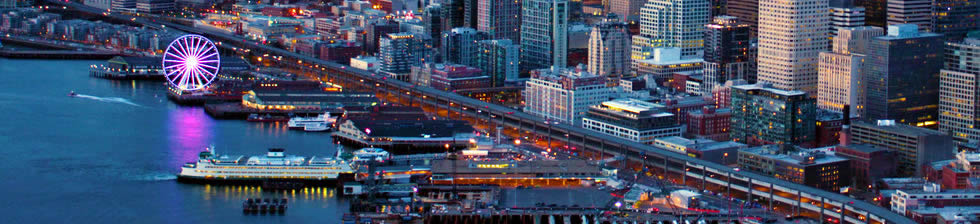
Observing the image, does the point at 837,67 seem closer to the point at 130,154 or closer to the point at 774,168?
the point at 774,168

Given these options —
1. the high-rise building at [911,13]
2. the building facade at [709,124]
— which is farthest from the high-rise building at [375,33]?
the building facade at [709,124]

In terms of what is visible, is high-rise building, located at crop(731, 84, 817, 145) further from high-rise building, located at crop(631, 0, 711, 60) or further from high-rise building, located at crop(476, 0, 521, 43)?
high-rise building, located at crop(476, 0, 521, 43)

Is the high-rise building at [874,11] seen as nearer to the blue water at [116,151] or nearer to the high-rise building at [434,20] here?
the high-rise building at [434,20]

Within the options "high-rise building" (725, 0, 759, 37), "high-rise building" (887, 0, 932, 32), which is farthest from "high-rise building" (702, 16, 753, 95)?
"high-rise building" (725, 0, 759, 37)

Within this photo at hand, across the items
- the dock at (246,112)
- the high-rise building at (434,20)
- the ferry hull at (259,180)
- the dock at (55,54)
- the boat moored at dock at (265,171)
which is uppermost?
the high-rise building at (434,20)

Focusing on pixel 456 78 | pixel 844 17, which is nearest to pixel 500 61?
pixel 456 78

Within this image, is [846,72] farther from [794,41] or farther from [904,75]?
[794,41]

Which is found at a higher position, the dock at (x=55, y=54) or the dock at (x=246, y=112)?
the dock at (x=55, y=54)
